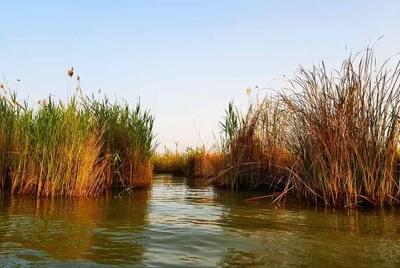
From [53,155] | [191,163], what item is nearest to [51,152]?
[53,155]

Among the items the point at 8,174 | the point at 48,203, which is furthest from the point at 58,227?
the point at 8,174

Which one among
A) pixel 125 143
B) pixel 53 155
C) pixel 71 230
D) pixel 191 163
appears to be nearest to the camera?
pixel 71 230

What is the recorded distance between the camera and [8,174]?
8.13 m

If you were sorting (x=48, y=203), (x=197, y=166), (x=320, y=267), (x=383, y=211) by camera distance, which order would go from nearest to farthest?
(x=320, y=267)
(x=383, y=211)
(x=48, y=203)
(x=197, y=166)

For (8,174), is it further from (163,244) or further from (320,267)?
(320,267)

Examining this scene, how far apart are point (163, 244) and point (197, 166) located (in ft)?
36.4

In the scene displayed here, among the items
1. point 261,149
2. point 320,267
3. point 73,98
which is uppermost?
point 73,98

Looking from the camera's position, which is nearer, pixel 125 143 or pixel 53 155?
pixel 53 155

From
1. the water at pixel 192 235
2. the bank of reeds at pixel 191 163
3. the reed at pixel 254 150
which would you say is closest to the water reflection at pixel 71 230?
the water at pixel 192 235

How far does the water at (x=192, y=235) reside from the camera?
358cm

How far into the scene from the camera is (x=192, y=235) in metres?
4.51

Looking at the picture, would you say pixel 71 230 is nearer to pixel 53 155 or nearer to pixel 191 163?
pixel 53 155

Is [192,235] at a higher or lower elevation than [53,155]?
lower

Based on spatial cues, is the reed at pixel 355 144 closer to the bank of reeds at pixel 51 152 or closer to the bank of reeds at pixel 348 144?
the bank of reeds at pixel 348 144
